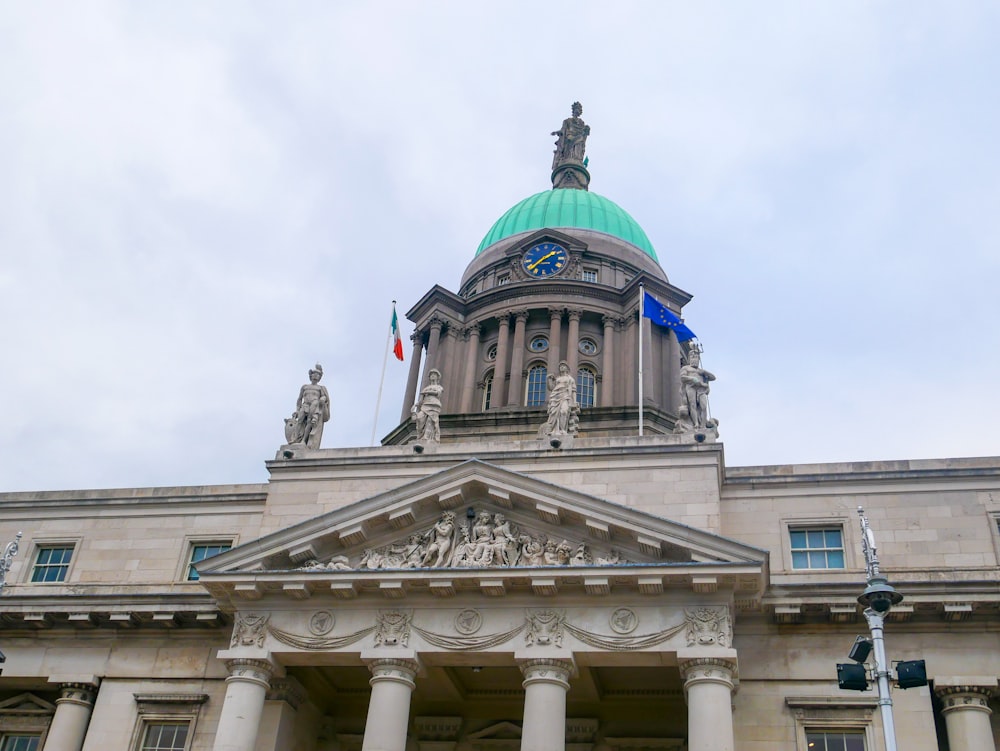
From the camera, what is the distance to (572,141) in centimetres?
6050

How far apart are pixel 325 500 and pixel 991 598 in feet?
57.1

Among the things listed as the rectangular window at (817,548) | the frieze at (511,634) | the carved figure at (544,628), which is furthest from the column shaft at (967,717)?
the carved figure at (544,628)

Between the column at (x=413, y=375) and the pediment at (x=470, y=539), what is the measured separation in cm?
1813

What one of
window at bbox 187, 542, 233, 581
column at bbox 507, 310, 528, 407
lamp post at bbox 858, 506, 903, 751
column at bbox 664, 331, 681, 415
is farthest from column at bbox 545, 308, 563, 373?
lamp post at bbox 858, 506, 903, 751

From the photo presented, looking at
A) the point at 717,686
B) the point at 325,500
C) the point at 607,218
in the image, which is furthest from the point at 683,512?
the point at 607,218

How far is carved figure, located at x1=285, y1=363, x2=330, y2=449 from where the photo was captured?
33.3m

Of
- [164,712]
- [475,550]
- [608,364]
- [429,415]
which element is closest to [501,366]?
[608,364]

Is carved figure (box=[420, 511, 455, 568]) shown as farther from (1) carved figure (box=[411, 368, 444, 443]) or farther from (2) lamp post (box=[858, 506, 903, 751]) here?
(2) lamp post (box=[858, 506, 903, 751])

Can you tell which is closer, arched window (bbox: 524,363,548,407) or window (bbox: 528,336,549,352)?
arched window (bbox: 524,363,548,407)

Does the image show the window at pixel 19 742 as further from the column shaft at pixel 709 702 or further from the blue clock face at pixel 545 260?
the blue clock face at pixel 545 260

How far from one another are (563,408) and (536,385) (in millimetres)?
15714

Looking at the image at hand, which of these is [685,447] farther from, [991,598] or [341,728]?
[341,728]

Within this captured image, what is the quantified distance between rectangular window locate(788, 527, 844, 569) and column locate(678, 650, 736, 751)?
4732 millimetres

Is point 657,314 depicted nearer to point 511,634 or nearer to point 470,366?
point 470,366
